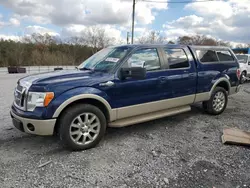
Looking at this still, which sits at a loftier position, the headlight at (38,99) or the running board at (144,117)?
the headlight at (38,99)

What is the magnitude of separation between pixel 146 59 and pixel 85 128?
5.81 ft

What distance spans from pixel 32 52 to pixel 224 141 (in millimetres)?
29041

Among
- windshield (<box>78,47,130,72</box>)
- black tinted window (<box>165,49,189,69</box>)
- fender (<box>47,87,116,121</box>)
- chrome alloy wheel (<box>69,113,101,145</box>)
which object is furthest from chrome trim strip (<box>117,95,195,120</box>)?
windshield (<box>78,47,130,72</box>)

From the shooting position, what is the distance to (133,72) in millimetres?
3482

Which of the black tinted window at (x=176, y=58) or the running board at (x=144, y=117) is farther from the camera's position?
the black tinted window at (x=176, y=58)

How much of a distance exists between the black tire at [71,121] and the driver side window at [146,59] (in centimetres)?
105

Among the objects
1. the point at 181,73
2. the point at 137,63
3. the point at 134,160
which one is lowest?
the point at 134,160

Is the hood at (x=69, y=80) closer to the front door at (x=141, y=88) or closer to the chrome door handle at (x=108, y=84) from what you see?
the chrome door handle at (x=108, y=84)

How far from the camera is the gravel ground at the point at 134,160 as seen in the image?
263 cm

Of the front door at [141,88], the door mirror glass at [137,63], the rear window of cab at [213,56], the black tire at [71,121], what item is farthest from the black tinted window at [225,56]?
the black tire at [71,121]

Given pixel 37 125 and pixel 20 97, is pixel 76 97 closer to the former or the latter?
pixel 37 125

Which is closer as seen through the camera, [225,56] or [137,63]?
[137,63]

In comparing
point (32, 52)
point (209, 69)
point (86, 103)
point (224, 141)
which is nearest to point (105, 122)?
point (86, 103)

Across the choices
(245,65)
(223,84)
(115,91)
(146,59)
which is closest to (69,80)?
(115,91)
